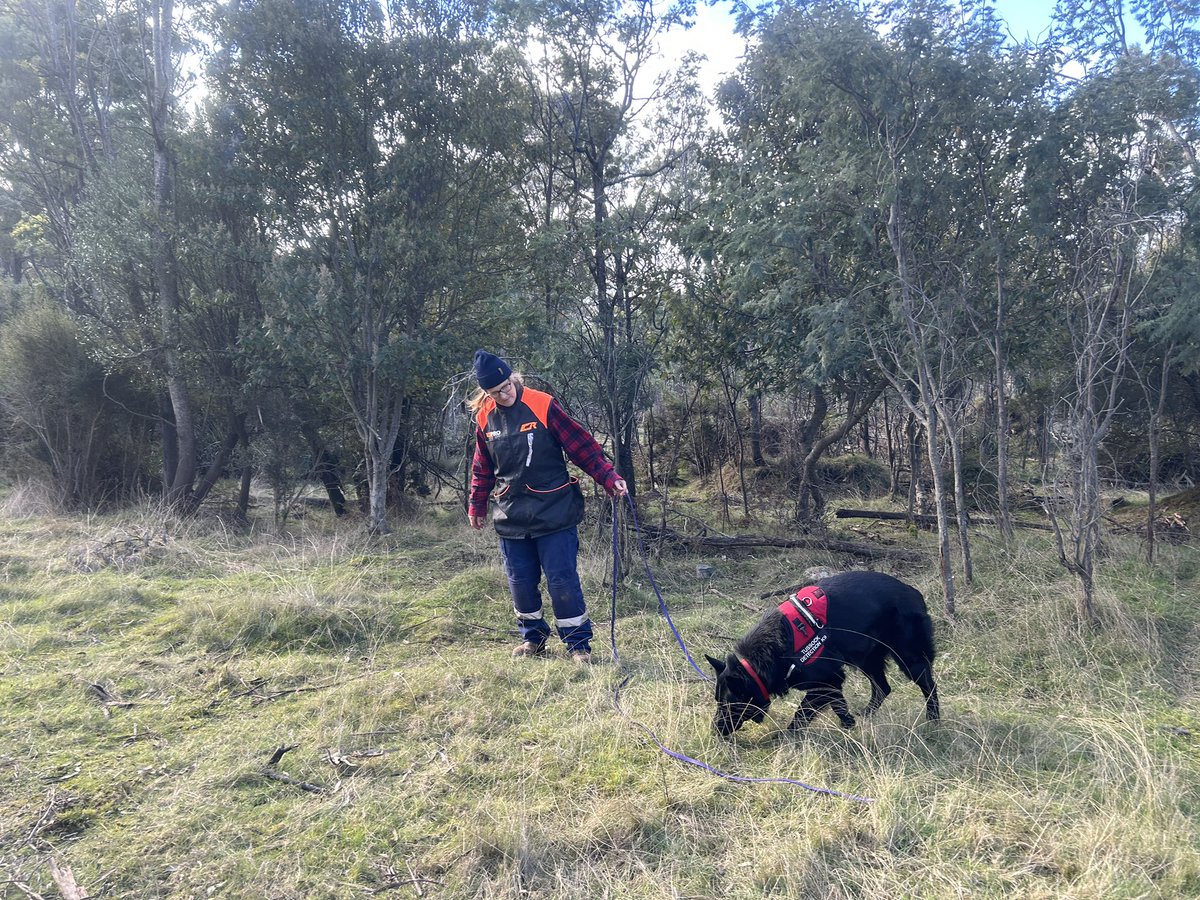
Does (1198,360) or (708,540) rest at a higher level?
(1198,360)

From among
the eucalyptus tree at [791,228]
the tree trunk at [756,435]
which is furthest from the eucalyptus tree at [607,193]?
the tree trunk at [756,435]

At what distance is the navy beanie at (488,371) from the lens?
421 centimetres

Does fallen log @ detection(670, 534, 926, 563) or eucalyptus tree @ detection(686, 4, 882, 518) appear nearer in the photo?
eucalyptus tree @ detection(686, 4, 882, 518)

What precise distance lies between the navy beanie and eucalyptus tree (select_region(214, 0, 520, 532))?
183 inches

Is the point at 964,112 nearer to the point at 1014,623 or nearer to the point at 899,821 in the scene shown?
the point at 1014,623

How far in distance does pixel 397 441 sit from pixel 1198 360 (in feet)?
31.4

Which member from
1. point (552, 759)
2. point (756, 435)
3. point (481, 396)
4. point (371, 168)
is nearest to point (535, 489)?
point (481, 396)

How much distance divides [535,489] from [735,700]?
1.73 m

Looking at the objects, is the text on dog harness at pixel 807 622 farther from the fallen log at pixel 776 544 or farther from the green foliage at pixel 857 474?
the green foliage at pixel 857 474

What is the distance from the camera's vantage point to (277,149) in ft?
28.0

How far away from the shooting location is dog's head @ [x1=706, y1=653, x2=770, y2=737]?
3.26 metres

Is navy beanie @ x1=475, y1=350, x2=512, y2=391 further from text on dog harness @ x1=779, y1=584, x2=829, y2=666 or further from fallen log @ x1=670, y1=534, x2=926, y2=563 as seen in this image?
fallen log @ x1=670, y1=534, x2=926, y2=563

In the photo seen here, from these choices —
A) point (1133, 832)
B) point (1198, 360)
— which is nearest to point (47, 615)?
point (1133, 832)

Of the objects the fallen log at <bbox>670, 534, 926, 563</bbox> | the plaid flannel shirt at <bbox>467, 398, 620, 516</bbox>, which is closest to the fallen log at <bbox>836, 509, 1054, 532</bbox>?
the fallen log at <bbox>670, 534, 926, 563</bbox>
